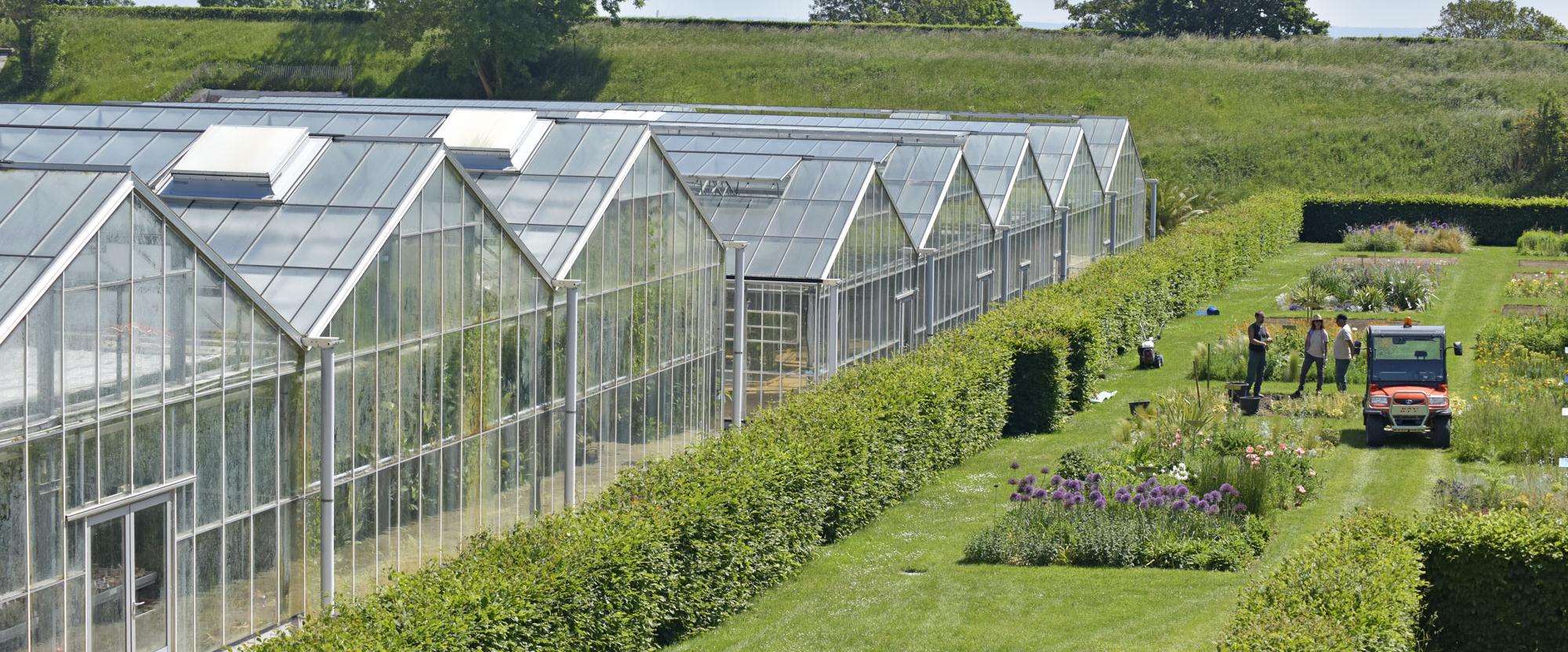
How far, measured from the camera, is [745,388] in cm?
2592

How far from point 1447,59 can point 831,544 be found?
64.2 metres

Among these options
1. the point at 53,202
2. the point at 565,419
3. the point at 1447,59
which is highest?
the point at 1447,59

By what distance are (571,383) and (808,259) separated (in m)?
7.87

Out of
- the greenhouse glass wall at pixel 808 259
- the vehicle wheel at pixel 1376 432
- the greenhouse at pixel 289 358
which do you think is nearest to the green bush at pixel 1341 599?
the greenhouse at pixel 289 358

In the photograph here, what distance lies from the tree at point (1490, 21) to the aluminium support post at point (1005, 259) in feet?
220

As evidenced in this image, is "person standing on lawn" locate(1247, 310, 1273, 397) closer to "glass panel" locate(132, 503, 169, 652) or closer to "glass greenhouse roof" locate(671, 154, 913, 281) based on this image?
"glass greenhouse roof" locate(671, 154, 913, 281)

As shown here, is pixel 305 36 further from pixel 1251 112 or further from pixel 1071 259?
pixel 1071 259

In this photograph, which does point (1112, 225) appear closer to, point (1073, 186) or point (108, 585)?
point (1073, 186)

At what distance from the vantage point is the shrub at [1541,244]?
167 ft

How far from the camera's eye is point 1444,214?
182 ft

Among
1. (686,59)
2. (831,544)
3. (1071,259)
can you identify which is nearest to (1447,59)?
(686,59)

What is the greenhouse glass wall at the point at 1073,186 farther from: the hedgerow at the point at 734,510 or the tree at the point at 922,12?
the tree at the point at 922,12

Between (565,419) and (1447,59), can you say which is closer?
(565,419)

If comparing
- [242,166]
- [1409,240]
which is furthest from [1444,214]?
[242,166]
